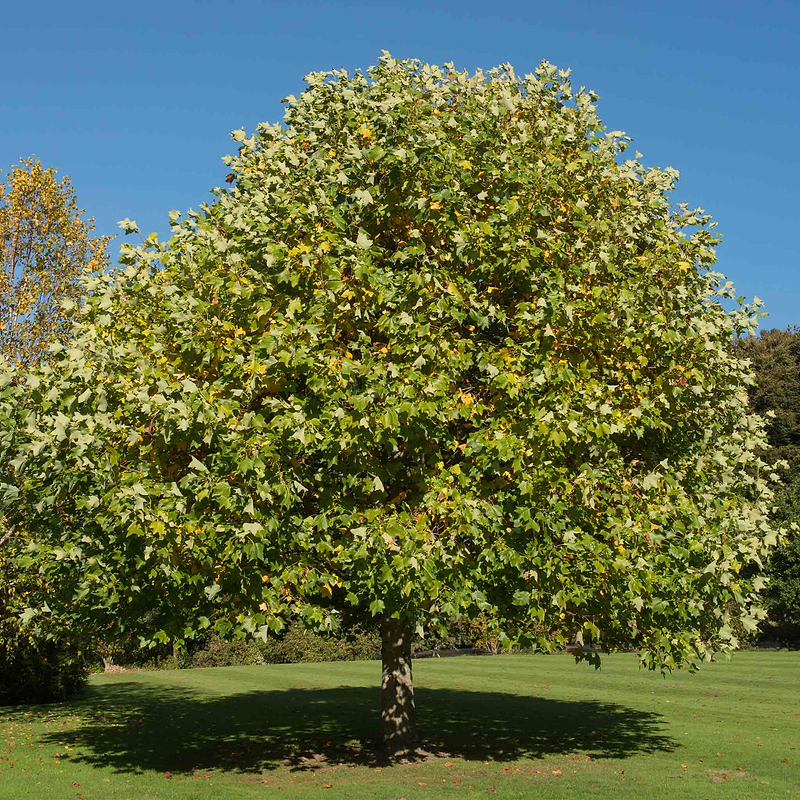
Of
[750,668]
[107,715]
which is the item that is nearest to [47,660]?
[107,715]

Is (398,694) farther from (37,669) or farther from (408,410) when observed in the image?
(37,669)

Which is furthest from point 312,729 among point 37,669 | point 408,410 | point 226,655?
point 226,655

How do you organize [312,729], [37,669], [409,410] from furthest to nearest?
[37,669]
[312,729]
[409,410]

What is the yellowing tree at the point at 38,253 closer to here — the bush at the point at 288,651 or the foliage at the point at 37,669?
the foliage at the point at 37,669

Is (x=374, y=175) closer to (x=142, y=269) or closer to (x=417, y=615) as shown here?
(x=142, y=269)

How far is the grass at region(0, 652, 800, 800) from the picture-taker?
15.9m

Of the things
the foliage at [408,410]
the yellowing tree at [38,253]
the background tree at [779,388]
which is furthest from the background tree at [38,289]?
the background tree at [779,388]

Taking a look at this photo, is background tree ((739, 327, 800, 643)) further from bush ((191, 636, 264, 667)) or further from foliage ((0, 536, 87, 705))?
foliage ((0, 536, 87, 705))

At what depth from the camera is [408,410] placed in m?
13.1

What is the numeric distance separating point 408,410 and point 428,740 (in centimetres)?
Answer: 1169

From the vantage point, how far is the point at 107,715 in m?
26.3

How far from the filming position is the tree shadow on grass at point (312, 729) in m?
19.3

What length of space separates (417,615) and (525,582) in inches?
76.8

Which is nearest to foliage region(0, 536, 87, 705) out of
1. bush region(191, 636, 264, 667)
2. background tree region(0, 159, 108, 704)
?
background tree region(0, 159, 108, 704)
